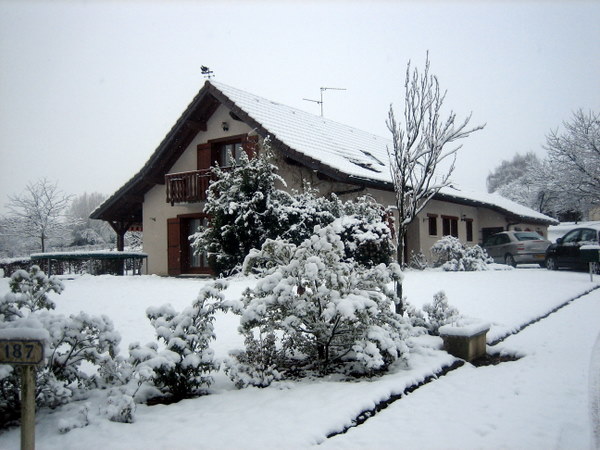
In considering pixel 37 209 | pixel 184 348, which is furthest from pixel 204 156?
pixel 37 209

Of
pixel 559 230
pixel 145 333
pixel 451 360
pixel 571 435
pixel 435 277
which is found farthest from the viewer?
pixel 559 230

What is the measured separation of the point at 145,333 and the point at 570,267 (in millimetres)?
14082

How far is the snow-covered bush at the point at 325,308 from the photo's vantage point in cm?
439

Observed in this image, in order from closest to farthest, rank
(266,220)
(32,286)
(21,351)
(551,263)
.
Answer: (21,351)
(32,286)
(266,220)
(551,263)

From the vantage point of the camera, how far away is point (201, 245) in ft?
43.8

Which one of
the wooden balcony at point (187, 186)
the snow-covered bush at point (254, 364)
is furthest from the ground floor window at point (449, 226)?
the snow-covered bush at point (254, 364)

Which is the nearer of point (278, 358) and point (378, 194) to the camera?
point (278, 358)

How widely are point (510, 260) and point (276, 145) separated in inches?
413


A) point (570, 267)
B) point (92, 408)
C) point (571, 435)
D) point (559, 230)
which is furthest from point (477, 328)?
point (559, 230)

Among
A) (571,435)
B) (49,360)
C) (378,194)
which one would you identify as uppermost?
(378,194)

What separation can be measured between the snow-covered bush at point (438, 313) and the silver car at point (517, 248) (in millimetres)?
13304

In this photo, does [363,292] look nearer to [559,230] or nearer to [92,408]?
[92,408]

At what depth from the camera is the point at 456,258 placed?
16359 mm

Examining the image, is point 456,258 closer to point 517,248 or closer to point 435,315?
point 517,248
